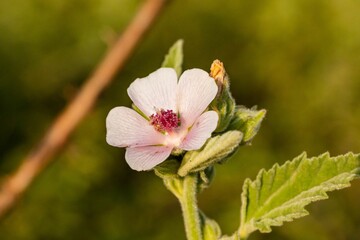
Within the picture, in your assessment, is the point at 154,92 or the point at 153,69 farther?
the point at 153,69

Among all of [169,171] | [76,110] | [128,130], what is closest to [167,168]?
[169,171]

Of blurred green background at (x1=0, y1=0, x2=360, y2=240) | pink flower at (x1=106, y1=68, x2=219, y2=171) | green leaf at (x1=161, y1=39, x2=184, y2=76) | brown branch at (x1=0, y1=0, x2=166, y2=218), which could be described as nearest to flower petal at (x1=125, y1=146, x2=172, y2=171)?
pink flower at (x1=106, y1=68, x2=219, y2=171)

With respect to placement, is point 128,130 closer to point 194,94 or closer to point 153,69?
point 194,94

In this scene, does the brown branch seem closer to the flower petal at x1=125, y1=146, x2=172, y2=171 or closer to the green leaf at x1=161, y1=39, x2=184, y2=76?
the green leaf at x1=161, y1=39, x2=184, y2=76

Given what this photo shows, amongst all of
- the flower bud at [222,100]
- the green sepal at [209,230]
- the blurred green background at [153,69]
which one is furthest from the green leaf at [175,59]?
the blurred green background at [153,69]

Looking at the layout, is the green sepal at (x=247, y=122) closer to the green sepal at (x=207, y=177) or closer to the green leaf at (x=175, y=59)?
the green sepal at (x=207, y=177)

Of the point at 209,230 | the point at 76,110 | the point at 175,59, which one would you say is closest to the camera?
the point at 209,230
